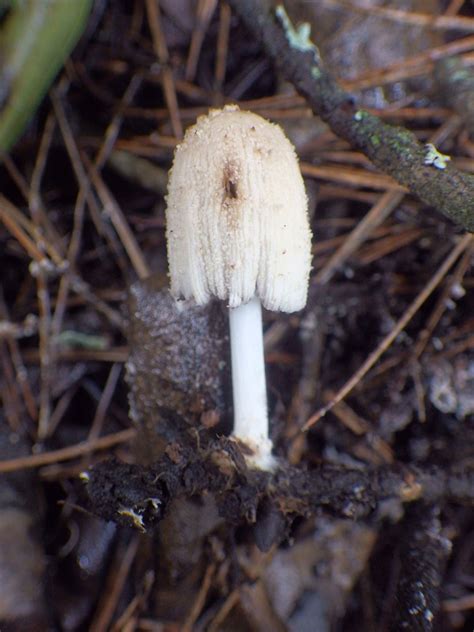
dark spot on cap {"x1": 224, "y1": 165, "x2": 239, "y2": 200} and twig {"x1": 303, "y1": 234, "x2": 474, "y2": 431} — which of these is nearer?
dark spot on cap {"x1": 224, "y1": 165, "x2": 239, "y2": 200}

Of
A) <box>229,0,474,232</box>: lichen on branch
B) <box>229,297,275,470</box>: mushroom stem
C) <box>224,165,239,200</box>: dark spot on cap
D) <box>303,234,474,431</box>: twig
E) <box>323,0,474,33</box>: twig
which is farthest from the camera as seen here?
<box>323,0,474,33</box>: twig

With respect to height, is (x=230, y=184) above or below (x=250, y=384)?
above

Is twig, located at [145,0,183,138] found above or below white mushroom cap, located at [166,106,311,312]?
above

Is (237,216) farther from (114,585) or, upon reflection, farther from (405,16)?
(405,16)

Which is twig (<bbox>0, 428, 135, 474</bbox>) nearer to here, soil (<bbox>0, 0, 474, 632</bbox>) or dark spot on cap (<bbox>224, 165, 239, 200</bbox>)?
soil (<bbox>0, 0, 474, 632</bbox>)

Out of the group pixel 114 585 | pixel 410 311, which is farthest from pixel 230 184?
pixel 114 585

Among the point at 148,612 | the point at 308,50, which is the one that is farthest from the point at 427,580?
the point at 308,50

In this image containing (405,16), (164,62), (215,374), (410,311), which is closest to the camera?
(215,374)

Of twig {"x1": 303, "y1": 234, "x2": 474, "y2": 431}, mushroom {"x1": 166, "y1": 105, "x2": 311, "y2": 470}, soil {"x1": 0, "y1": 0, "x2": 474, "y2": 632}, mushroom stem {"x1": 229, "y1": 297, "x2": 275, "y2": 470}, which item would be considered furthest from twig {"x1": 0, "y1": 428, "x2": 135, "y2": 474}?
mushroom {"x1": 166, "y1": 105, "x2": 311, "y2": 470}
